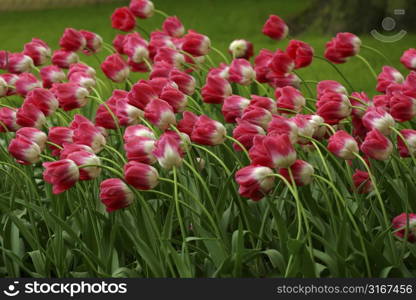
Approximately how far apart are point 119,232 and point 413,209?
0.74m

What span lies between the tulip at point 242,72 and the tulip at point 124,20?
789 mm

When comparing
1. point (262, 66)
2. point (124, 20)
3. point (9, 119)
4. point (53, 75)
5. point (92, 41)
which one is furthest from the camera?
point (124, 20)

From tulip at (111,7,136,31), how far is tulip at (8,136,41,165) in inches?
51.9

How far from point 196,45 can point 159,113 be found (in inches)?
35.9

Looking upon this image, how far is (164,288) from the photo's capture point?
5.36ft

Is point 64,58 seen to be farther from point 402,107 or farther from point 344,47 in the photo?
point 402,107

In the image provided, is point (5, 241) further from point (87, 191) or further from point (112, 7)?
point (112, 7)

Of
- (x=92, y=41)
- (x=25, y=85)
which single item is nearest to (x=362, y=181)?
(x=25, y=85)

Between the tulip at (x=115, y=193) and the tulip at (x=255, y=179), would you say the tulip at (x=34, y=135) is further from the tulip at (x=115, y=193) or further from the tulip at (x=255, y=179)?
the tulip at (x=255, y=179)

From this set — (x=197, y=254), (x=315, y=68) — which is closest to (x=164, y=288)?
(x=197, y=254)

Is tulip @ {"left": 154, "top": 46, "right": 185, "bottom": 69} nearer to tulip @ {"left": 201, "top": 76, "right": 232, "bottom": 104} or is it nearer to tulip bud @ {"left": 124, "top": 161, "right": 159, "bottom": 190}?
tulip @ {"left": 201, "top": 76, "right": 232, "bottom": 104}

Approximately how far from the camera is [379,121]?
81.2 inches

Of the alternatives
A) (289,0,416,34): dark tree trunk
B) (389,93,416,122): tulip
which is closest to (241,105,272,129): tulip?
(389,93,416,122): tulip

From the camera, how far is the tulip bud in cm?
186
